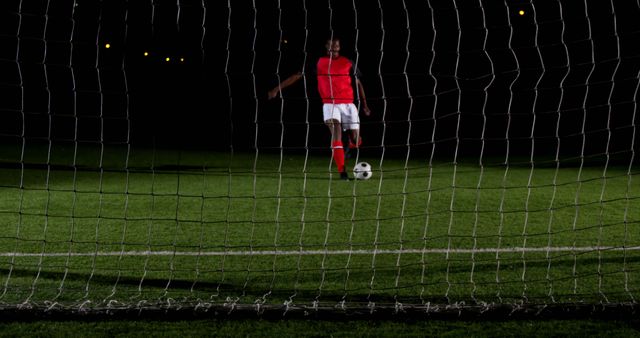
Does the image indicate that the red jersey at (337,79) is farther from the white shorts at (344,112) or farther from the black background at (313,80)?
the black background at (313,80)

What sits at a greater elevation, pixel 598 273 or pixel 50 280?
pixel 598 273

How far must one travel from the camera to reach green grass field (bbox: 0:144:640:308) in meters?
3.89

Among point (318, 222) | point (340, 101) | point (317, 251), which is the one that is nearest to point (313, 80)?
point (340, 101)

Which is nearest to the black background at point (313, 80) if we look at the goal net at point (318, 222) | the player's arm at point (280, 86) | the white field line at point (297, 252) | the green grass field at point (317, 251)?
the goal net at point (318, 222)

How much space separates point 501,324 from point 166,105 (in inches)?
802

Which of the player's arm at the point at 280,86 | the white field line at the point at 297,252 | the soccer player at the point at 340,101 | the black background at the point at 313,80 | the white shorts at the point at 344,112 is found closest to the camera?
the white field line at the point at 297,252

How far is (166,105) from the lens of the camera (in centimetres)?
2275

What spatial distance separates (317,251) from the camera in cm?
498

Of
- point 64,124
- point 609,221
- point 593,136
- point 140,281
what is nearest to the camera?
point 140,281

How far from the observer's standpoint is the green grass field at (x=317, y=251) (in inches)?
153

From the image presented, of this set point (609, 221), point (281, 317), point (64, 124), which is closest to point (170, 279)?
point (281, 317)

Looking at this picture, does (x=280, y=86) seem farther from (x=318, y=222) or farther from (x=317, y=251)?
(x=317, y=251)

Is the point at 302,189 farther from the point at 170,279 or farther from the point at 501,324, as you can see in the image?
the point at 501,324

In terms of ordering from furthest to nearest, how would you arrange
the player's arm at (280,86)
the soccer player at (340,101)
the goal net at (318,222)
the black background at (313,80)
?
the black background at (313,80)
the soccer player at (340,101)
the player's arm at (280,86)
the goal net at (318,222)
